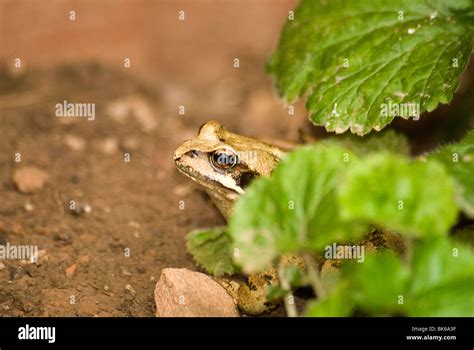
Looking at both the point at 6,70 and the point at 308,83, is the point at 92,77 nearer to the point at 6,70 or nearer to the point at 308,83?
the point at 6,70

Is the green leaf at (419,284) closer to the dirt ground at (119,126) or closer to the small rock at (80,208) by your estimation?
the dirt ground at (119,126)

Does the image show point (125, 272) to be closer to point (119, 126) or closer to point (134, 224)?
point (134, 224)

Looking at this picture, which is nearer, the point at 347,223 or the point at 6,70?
the point at 347,223

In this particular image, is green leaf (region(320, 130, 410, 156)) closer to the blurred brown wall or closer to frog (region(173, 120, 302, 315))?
frog (region(173, 120, 302, 315))

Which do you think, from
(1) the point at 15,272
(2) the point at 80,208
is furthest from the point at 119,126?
(1) the point at 15,272

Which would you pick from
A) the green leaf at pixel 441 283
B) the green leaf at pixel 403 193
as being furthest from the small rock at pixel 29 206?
the green leaf at pixel 441 283

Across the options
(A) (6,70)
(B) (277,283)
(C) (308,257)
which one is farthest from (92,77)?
(C) (308,257)
